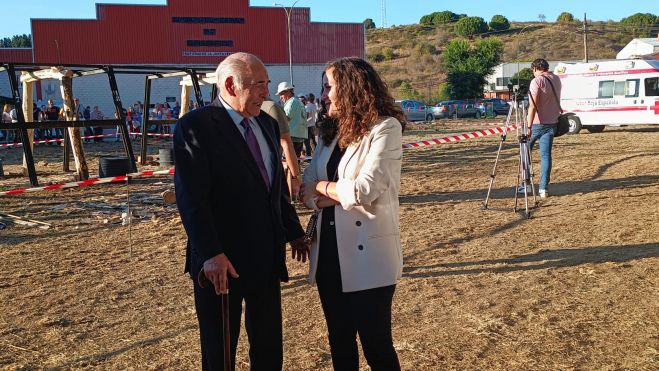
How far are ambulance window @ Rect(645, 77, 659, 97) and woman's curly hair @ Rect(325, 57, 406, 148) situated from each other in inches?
854

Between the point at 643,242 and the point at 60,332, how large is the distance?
5.77 meters

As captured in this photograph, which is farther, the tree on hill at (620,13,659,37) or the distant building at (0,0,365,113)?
the tree on hill at (620,13,659,37)

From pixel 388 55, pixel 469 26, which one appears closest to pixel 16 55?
pixel 388 55

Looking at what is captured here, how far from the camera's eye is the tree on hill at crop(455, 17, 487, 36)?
343 feet

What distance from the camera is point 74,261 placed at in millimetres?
7160

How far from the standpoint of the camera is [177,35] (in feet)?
149

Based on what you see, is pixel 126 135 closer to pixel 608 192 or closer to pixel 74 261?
pixel 74 261

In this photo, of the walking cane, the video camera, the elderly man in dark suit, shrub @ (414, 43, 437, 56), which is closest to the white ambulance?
the video camera

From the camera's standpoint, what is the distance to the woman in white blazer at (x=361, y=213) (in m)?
3.05

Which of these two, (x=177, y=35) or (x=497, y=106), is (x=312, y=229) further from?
(x=177, y=35)

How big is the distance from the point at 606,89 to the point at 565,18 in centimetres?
9838

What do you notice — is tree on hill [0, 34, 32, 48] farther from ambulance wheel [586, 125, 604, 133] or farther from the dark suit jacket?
the dark suit jacket

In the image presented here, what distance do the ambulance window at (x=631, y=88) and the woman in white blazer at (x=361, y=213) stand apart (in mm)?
21707

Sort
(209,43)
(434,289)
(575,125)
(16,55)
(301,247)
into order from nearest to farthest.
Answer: (301,247) < (434,289) < (575,125) < (16,55) < (209,43)
